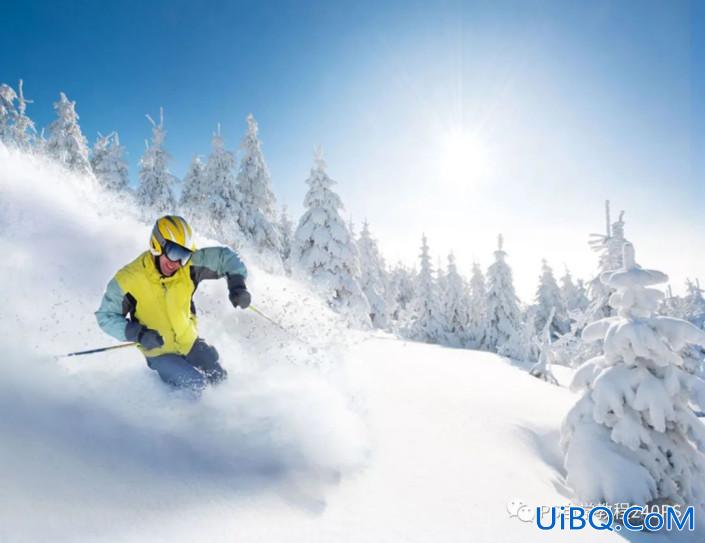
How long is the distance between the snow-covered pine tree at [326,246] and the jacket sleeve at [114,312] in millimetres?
17343

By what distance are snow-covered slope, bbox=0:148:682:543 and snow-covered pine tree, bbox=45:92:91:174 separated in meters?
24.4

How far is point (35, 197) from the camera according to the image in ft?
26.1

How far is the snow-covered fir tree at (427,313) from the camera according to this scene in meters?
39.3

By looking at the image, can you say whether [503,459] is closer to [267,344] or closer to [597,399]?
→ [597,399]

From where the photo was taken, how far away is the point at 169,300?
180 inches

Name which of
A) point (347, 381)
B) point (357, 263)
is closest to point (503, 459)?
point (347, 381)

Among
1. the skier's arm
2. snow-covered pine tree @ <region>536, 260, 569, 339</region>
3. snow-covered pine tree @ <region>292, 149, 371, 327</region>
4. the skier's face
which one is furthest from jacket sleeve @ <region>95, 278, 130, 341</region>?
snow-covered pine tree @ <region>536, 260, 569, 339</region>

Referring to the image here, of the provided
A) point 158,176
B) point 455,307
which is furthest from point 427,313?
point 158,176

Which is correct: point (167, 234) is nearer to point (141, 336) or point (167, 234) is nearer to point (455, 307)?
point (141, 336)

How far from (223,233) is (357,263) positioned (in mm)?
8150

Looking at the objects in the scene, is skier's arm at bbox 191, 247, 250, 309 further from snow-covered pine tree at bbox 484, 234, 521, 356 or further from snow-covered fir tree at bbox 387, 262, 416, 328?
snow-covered fir tree at bbox 387, 262, 416, 328

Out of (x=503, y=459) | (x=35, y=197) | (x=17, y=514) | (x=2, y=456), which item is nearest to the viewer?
(x=17, y=514)

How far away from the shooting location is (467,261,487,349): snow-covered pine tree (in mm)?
36250

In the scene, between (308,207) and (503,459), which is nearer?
(503,459)
